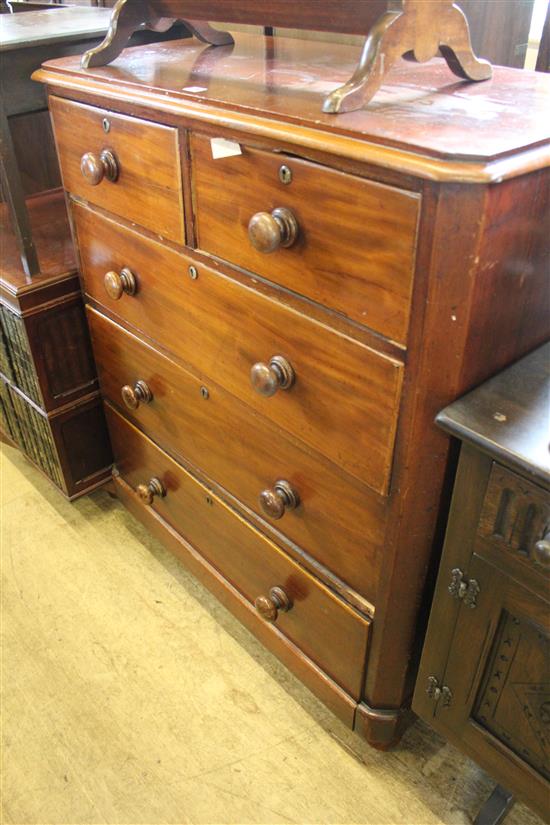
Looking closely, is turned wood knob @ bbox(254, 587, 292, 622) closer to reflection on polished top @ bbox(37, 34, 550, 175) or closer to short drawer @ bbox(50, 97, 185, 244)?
short drawer @ bbox(50, 97, 185, 244)

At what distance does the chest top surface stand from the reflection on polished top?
0.26 m

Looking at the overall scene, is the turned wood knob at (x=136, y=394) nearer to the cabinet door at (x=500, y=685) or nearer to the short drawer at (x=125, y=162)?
the short drawer at (x=125, y=162)

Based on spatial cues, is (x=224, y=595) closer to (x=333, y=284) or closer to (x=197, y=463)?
(x=197, y=463)

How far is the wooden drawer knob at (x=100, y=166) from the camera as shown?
1081 millimetres

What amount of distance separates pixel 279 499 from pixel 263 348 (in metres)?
0.26

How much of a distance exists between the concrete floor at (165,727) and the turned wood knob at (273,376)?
2.45 ft

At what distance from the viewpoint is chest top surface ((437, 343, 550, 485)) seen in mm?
727

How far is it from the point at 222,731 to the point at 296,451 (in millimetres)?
653

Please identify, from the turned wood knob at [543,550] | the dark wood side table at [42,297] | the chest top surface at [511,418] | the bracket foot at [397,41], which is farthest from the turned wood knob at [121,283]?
the turned wood knob at [543,550]

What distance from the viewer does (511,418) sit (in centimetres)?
78

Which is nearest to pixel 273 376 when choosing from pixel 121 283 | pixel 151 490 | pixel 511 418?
pixel 511 418

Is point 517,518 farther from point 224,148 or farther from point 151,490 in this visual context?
point 151,490

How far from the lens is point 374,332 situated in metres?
0.79

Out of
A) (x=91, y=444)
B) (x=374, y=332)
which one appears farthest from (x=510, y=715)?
(x=91, y=444)
